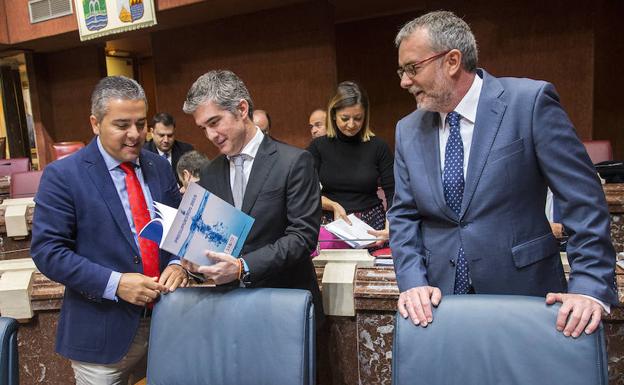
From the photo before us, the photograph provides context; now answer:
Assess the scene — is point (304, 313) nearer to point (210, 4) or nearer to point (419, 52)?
point (419, 52)

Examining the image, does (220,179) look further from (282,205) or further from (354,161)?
(354,161)

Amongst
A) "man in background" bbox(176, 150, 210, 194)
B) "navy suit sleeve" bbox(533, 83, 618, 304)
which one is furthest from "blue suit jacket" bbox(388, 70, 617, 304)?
"man in background" bbox(176, 150, 210, 194)

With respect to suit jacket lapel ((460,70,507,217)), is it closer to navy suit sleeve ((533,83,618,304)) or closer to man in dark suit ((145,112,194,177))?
navy suit sleeve ((533,83,618,304))

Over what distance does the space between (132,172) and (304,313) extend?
70 cm

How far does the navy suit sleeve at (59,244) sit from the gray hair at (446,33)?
100 centimetres

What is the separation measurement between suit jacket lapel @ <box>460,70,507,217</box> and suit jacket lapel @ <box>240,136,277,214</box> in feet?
1.72

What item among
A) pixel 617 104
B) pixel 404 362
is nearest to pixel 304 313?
pixel 404 362

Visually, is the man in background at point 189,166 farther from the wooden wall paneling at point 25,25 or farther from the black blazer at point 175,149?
the wooden wall paneling at point 25,25

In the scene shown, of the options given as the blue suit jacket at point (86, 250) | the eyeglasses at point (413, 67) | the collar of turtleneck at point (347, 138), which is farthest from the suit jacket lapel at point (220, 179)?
the collar of turtleneck at point (347, 138)

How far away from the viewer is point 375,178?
8.29 ft

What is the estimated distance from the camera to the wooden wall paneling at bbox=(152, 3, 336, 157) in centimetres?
512

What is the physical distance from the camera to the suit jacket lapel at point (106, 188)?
1.37m

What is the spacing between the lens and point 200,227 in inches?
45.2

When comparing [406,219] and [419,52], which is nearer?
[419,52]
